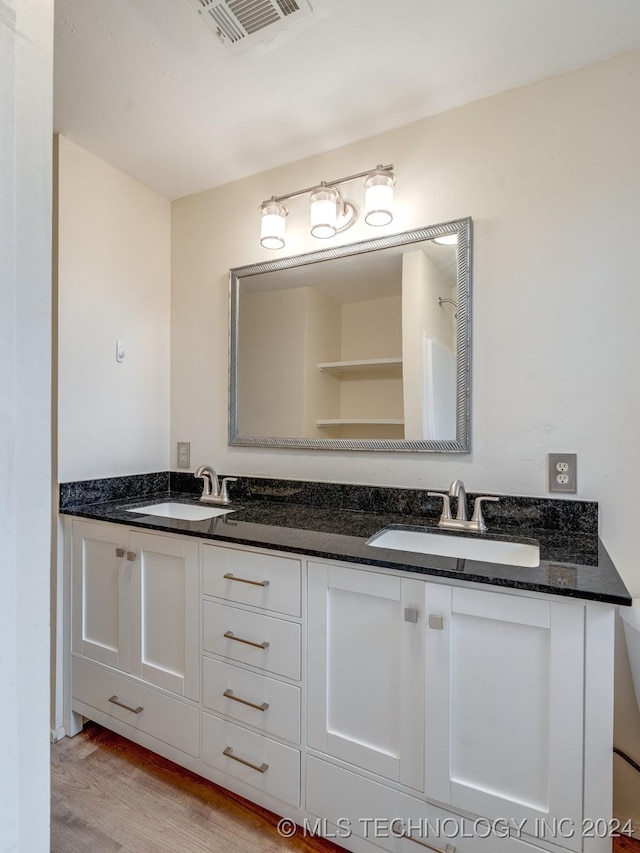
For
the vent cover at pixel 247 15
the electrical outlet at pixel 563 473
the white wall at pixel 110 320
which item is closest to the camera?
the vent cover at pixel 247 15

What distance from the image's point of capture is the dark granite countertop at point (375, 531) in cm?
103

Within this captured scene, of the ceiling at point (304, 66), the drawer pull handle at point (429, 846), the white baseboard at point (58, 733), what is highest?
the ceiling at point (304, 66)

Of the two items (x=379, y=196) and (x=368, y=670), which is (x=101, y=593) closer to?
(x=368, y=670)

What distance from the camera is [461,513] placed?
1.52 meters

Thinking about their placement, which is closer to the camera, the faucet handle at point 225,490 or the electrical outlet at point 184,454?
the faucet handle at point 225,490

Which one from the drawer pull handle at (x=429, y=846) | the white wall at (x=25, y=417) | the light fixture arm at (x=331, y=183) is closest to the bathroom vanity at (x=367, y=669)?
the drawer pull handle at (x=429, y=846)

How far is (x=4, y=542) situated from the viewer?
60 cm

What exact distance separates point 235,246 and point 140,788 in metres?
2.14

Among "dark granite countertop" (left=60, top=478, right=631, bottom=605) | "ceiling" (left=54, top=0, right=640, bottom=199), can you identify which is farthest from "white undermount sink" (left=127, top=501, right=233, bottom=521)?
"ceiling" (left=54, top=0, right=640, bottom=199)

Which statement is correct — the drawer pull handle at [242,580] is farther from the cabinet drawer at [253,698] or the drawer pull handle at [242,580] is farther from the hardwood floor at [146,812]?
the hardwood floor at [146,812]

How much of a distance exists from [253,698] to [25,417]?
3.74 ft

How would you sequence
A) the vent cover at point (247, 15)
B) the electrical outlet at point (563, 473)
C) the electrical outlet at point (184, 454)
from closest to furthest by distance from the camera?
the vent cover at point (247, 15) < the electrical outlet at point (563, 473) < the electrical outlet at point (184, 454)

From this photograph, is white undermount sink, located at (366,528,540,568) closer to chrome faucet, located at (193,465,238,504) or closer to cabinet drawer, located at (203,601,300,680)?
cabinet drawer, located at (203,601,300,680)

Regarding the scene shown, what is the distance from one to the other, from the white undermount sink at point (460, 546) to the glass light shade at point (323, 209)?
3.81 ft
